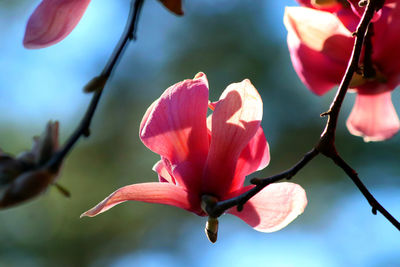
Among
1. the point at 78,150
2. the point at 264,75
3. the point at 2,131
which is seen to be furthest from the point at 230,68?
the point at 2,131

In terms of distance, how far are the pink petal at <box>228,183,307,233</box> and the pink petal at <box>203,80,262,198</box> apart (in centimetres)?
4

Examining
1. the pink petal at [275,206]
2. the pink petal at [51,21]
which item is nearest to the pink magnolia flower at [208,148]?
the pink petal at [275,206]

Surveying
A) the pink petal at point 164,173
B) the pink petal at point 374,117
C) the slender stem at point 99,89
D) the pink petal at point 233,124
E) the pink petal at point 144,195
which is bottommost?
the pink petal at point 374,117

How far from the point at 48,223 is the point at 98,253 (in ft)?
1.15

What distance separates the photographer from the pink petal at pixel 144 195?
0.50 meters

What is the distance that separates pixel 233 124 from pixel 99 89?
0.56 feet

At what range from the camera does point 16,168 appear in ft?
1.15

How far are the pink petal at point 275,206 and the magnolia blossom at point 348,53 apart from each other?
16 centimetres

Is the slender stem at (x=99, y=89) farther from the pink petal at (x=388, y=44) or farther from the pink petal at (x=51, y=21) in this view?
the pink petal at (x=388, y=44)

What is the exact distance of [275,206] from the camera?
538mm

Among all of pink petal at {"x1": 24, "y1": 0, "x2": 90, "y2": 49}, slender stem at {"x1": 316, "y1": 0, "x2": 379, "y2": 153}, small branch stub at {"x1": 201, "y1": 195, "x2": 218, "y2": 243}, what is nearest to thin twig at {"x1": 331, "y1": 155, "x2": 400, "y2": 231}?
slender stem at {"x1": 316, "y1": 0, "x2": 379, "y2": 153}

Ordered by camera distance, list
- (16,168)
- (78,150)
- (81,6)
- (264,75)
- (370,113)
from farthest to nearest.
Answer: (78,150) < (264,75) < (370,113) < (81,6) < (16,168)

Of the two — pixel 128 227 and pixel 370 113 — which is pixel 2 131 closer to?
pixel 128 227

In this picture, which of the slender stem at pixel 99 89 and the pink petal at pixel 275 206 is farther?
the pink petal at pixel 275 206
